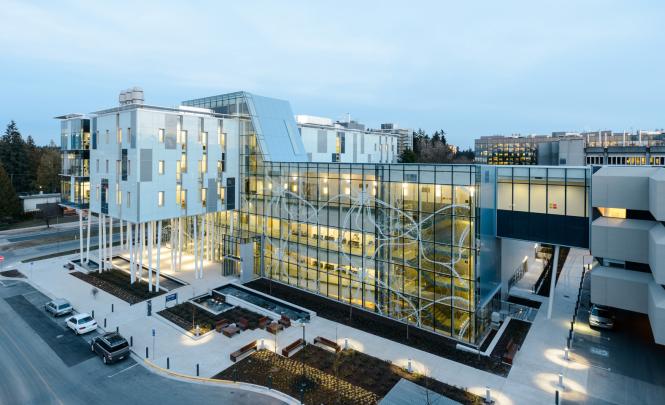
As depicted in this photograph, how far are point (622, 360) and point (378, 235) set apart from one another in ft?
57.6

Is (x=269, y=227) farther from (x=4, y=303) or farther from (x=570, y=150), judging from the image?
(x=570, y=150)

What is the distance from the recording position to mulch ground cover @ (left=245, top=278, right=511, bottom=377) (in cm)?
2383

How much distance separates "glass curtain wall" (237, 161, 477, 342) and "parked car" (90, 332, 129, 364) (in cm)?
1609

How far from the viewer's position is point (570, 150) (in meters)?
83.3

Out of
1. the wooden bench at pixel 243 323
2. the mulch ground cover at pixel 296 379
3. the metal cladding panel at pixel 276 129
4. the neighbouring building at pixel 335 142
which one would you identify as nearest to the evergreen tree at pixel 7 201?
the neighbouring building at pixel 335 142

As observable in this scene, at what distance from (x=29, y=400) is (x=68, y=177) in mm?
31523

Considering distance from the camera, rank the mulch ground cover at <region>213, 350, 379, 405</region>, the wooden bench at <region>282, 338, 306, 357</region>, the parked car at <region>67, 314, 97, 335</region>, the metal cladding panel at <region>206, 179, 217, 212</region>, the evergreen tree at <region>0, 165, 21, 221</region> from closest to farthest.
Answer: the mulch ground cover at <region>213, 350, 379, 405</region> < the wooden bench at <region>282, 338, 306, 357</region> < the parked car at <region>67, 314, 97, 335</region> < the metal cladding panel at <region>206, 179, 217, 212</region> < the evergreen tree at <region>0, 165, 21, 221</region>

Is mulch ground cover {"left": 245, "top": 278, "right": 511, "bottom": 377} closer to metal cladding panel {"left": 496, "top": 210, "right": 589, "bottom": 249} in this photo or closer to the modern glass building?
metal cladding panel {"left": 496, "top": 210, "right": 589, "bottom": 249}

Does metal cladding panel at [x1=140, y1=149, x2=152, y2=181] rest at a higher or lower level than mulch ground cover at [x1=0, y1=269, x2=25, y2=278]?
higher

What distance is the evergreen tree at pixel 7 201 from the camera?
221ft

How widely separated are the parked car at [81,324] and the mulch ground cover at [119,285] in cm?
507

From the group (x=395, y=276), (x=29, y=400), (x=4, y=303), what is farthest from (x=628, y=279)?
(x=4, y=303)

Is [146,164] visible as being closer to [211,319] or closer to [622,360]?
[211,319]

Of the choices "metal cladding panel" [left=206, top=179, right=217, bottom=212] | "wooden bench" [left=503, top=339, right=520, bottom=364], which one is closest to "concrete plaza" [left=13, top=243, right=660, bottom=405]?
"wooden bench" [left=503, top=339, right=520, bottom=364]
